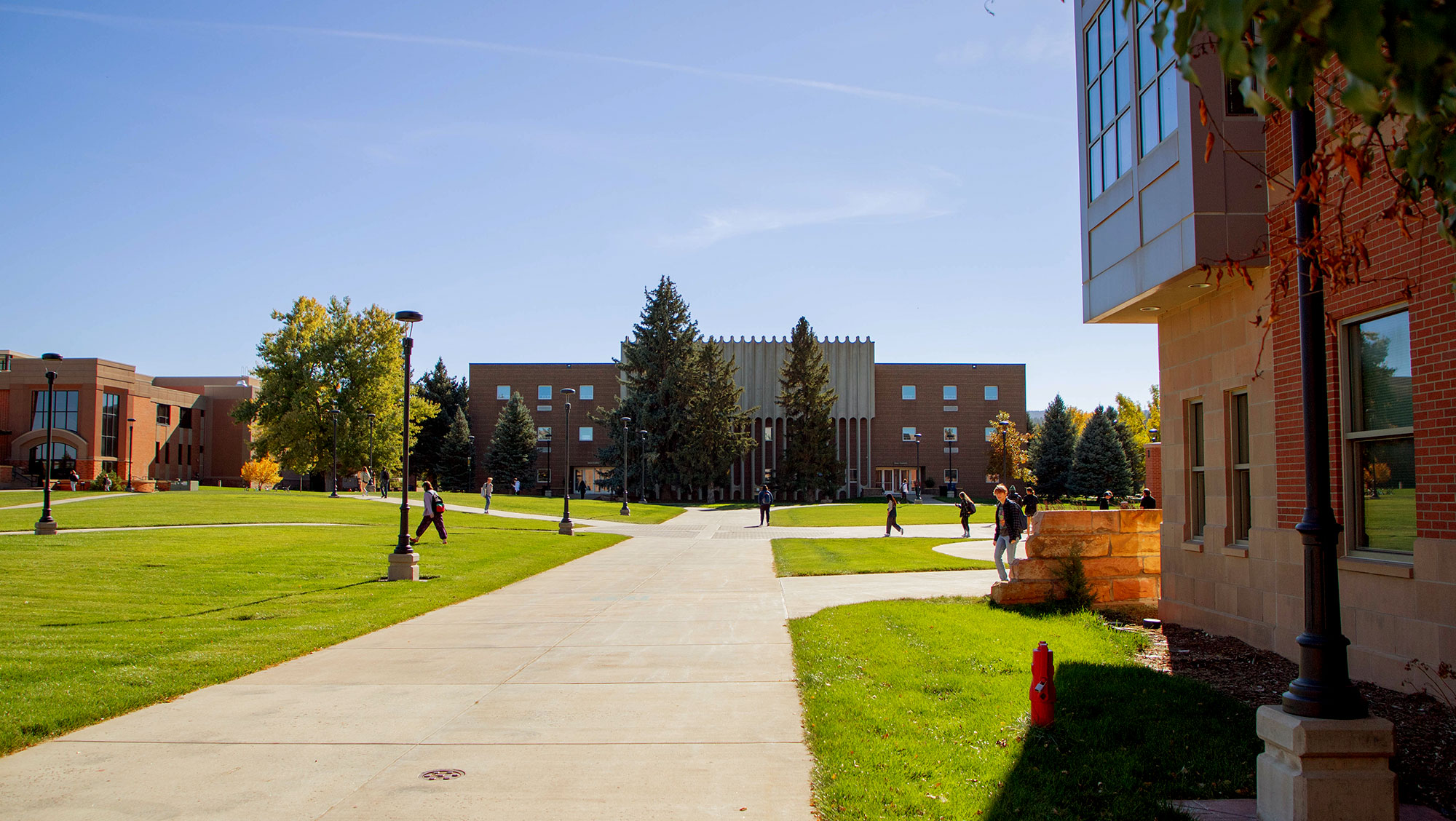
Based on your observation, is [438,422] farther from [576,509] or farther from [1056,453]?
[1056,453]

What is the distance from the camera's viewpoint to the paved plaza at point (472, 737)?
5371mm

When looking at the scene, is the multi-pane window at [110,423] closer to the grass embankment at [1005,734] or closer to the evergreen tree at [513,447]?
the evergreen tree at [513,447]

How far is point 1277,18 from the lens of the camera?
100 inches

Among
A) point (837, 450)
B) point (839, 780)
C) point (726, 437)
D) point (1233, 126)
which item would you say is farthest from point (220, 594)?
point (837, 450)

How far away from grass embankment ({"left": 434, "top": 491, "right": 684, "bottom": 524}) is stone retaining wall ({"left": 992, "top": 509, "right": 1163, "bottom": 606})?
3080 centimetres

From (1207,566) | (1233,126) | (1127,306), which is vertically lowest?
(1207,566)

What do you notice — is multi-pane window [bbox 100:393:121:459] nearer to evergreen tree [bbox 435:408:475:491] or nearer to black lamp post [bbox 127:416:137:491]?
black lamp post [bbox 127:416:137:491]

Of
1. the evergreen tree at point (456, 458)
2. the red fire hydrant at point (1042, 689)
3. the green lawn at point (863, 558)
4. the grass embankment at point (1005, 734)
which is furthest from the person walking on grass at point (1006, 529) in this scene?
the evergreen tree at point (456, 458)

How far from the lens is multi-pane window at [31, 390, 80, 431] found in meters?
72.1

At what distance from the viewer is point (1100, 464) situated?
66250 mm

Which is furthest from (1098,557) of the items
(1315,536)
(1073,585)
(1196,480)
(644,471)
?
(644,471)

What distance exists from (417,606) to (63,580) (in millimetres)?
6564

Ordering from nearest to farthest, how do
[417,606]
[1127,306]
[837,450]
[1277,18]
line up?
[1277,18], [1127,306], [417,606], [837,450]

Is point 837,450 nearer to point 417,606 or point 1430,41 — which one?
point 417,606
